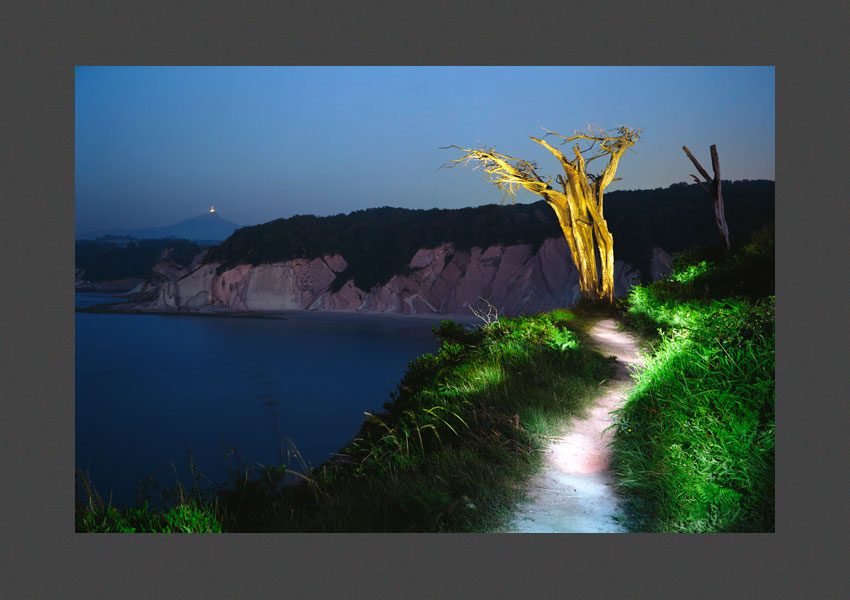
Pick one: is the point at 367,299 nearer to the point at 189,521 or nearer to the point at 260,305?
the point at 260,305

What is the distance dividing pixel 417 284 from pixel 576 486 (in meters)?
27.7

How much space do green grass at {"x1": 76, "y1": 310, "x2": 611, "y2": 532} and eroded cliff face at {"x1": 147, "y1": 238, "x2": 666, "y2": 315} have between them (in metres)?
19.8

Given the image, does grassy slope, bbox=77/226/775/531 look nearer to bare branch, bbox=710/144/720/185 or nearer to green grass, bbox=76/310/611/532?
green grass, bbox=76/310/611/532

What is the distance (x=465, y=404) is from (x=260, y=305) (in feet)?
97.5

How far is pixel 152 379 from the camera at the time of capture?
492 inches

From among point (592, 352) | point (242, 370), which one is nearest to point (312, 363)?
point (242, 370)

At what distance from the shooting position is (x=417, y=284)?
31.4 metres

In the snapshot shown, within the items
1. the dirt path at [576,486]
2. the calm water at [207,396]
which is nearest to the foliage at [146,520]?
the dirt path at [576,486]

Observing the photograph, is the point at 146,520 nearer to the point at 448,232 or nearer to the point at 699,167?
the point at 699,167

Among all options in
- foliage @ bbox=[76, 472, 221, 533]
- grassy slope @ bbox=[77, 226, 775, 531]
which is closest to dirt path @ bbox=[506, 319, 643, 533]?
grassy slope @ bbox=[77, 226, 775, 531]

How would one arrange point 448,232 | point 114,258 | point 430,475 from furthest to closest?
point 448,232 → point 114,258 → point 430,475

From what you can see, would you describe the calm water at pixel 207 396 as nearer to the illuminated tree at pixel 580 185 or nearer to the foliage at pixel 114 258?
the foliage at pixel 114 258

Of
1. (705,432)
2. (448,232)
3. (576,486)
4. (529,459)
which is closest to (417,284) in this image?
(448,232)

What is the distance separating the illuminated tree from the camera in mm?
12906
